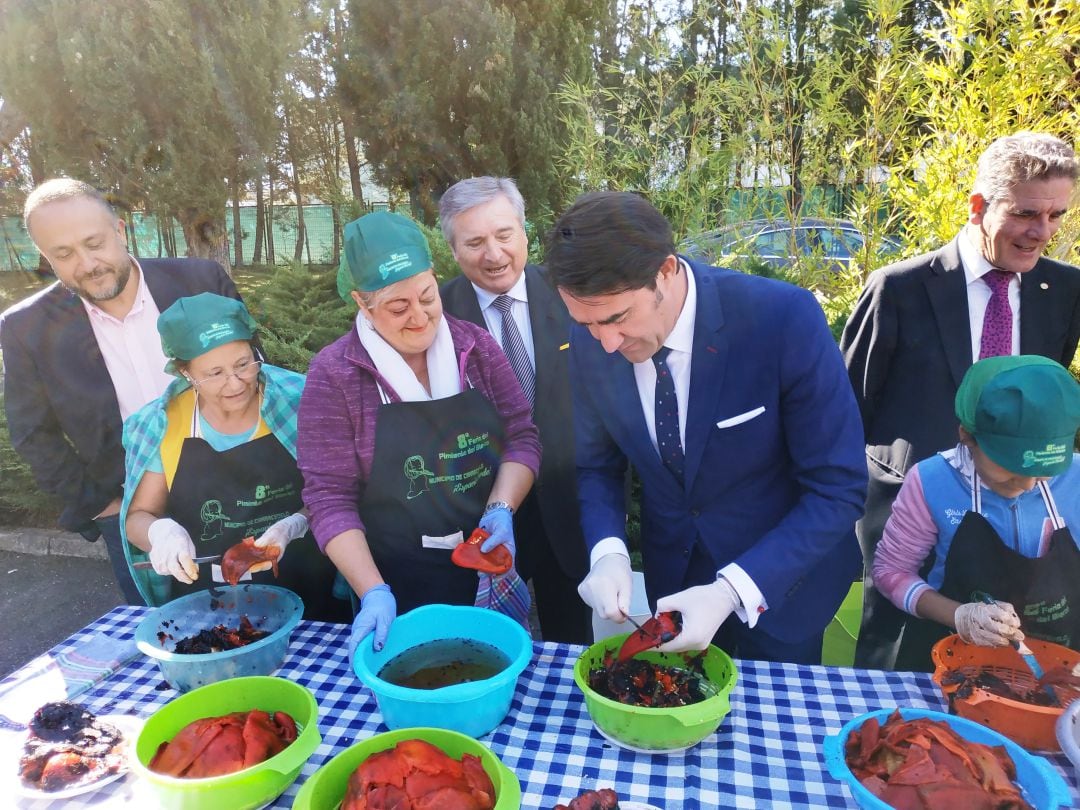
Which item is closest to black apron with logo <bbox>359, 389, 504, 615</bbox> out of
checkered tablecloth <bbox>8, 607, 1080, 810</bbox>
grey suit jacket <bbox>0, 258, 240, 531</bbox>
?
checkered tablecloth <bbox>8, 607, 1080, 810</bbox>

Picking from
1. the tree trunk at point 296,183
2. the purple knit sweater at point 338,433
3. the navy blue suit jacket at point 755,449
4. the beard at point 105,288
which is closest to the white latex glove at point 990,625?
the navy blue suit jacket at point 755,449

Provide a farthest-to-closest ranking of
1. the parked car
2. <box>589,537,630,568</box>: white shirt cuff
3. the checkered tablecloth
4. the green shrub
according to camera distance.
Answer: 1. the green shrub
2. the parked car
3. <box>589,537,630,568</box>: white shirt cuff
4. the checkered tablecloth

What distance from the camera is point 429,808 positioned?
111 cm

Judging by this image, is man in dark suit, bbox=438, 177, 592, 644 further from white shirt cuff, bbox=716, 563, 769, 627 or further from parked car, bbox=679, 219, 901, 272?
parked car, bbox=679, 219, 901, 272

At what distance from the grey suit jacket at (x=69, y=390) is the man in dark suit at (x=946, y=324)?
8.56 feet

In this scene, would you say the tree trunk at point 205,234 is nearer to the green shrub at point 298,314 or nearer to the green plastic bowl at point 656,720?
the green shrub at point 298,314

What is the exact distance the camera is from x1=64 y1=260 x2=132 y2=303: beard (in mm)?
2488

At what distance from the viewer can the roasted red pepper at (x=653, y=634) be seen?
145 centimetres

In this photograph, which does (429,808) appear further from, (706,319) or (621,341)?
(706,319)

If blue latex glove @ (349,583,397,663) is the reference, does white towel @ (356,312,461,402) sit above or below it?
above

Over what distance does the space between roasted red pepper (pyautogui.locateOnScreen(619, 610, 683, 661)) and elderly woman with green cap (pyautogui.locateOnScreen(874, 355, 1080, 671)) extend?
2.19 feet

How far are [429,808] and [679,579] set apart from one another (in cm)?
102

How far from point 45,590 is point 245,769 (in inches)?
186

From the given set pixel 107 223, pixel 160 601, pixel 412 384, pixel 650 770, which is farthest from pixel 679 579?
pixel 107 223
